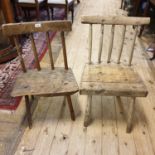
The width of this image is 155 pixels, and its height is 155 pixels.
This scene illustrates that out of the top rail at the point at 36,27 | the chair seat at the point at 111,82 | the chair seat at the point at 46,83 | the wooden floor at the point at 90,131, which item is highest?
the top rail at the point at 36,27

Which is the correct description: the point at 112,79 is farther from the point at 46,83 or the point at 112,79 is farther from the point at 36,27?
the point at 36,27

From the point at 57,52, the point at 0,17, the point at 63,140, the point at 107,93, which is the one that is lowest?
the point at 63,140

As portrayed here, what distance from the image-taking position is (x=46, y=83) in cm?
141

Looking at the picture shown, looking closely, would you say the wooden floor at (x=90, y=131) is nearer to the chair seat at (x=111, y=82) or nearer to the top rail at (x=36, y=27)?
the chair seat at (x=111, y=82)

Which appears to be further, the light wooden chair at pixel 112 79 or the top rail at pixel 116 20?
the top rail at pixel 116 20

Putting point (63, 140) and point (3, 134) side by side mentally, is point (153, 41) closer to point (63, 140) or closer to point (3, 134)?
point (63, 140)

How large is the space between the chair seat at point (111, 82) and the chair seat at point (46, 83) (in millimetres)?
110

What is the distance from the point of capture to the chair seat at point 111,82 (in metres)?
1.29

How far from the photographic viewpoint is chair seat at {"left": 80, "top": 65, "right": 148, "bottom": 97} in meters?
1.29

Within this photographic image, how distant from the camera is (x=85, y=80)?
1.38m

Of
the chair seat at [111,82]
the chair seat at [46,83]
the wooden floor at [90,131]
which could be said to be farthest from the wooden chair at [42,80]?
the wooden floor at [90,131]

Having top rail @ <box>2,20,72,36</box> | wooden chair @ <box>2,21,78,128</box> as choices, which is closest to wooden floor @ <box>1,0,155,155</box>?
wooden chair @ <box>2,21,78,128</box>

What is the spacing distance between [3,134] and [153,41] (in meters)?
2.59

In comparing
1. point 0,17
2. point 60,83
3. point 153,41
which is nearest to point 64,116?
point 60,83
